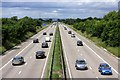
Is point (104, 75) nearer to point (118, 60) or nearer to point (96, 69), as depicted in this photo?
point (96, 69)

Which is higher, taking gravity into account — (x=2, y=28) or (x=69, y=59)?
(x=2, y=28)

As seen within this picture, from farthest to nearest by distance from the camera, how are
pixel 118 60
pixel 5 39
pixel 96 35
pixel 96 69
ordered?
pixel 96 35
pixel 5 39
pixel 118 60
pixel 96 69

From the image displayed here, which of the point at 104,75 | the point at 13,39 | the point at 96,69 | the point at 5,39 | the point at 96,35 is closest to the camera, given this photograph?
the point at 104,75

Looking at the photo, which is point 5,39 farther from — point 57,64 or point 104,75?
point 104,75

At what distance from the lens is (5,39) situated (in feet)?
238

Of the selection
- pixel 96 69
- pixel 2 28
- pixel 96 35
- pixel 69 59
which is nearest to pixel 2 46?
pixel 2 28

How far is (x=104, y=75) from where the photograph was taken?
125 ft

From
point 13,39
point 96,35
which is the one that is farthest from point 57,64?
point 96,35

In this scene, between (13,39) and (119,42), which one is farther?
(13,39)

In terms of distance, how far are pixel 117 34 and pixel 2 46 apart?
78.2 feet

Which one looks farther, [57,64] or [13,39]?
[13,39]

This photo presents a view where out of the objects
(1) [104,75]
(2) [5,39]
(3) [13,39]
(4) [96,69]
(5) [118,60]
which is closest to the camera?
(1) [104,75]

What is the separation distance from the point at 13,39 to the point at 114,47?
26.8 metres

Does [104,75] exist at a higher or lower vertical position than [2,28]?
lower
